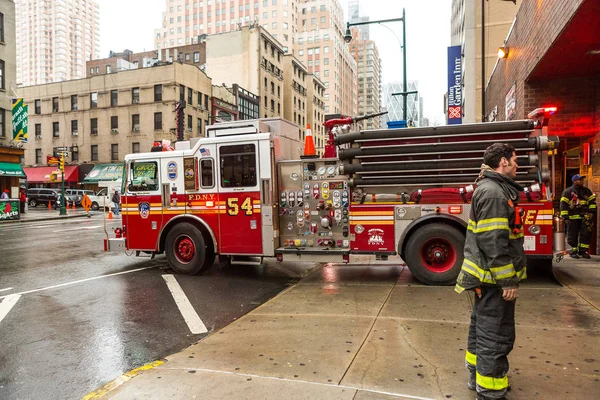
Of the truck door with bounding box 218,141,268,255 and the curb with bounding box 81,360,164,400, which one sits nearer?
the curb with bounding box 81,360,164,400

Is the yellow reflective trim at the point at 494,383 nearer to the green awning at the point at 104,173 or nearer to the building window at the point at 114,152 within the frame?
the green awning at the point at 104,173

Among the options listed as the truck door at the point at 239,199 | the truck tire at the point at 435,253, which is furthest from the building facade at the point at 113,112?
the truck tire at the point at 435,253

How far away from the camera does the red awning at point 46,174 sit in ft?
154

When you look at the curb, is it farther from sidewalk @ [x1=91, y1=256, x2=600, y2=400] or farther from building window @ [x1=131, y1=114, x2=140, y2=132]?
building window @ [x1=131, y1=114, x2=140, y2=132]

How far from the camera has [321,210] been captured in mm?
8078

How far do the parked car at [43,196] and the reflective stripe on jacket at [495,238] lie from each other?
136ft

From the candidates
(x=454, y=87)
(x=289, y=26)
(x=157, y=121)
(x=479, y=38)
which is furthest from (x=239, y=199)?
(x=289, y=26)

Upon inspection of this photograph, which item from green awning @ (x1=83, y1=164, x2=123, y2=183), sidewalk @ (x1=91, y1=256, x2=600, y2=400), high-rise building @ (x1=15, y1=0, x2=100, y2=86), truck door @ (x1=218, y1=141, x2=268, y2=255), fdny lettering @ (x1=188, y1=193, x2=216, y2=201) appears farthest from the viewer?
high-rise building @ (x1=15, y1=0, x2=100, y2=86)

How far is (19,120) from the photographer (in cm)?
3003

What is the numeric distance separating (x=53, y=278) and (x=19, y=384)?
546 cm

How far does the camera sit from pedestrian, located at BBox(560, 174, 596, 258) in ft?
31.0

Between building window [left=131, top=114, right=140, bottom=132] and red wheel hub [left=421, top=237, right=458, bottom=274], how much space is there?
1681 inches

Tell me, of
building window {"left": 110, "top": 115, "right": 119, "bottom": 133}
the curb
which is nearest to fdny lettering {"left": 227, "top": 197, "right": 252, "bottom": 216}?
the curb

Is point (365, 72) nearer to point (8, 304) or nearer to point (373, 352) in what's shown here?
point (8, 304)
